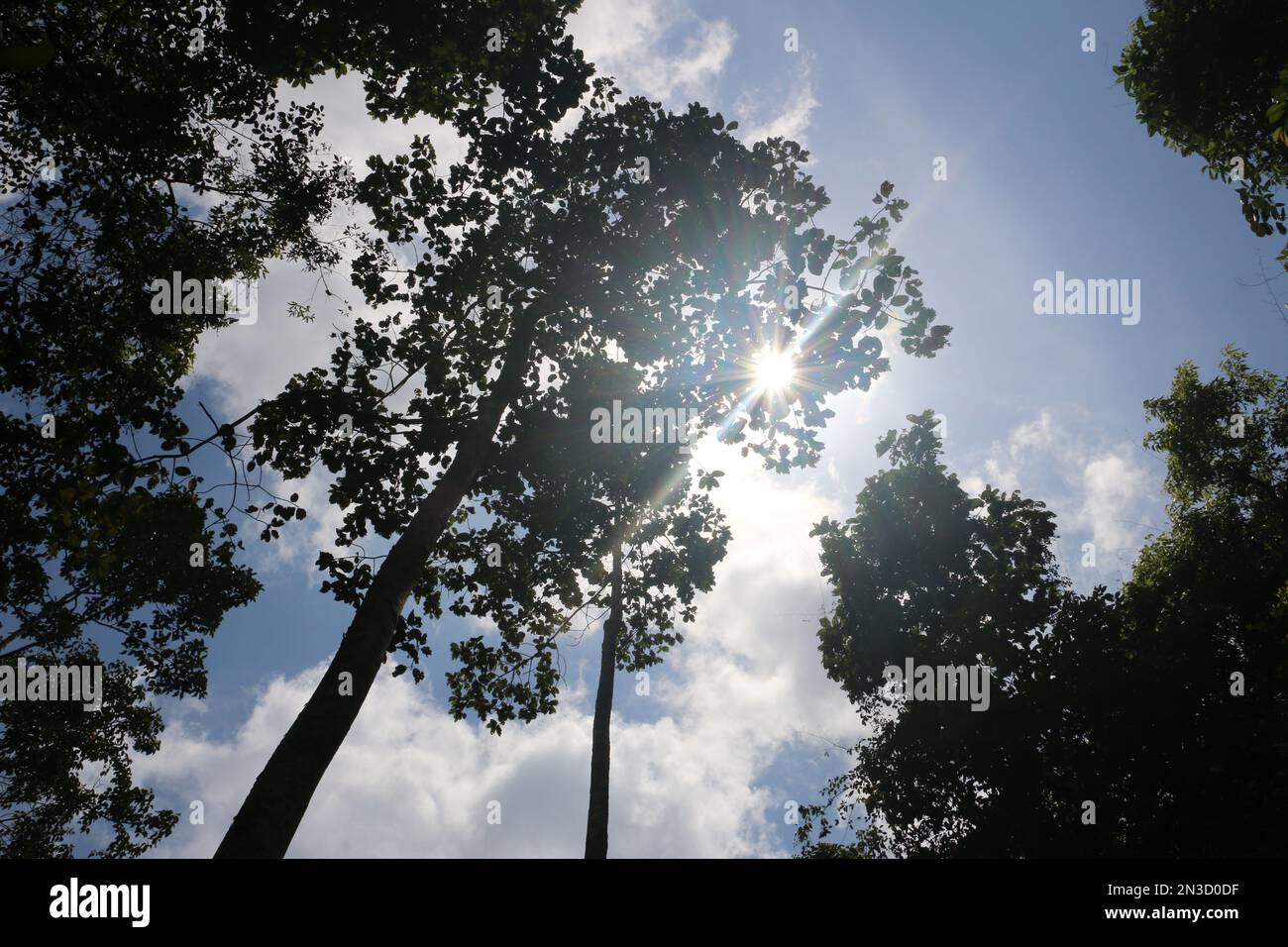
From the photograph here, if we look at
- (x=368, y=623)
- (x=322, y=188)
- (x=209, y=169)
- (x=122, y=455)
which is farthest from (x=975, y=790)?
(x=209, y=169)

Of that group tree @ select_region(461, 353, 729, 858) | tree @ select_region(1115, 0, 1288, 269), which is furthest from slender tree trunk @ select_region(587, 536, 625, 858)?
tree @ select_region(1115, 0, 1288, 269)

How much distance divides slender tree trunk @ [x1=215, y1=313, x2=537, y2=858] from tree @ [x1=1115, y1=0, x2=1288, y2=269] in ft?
39.1

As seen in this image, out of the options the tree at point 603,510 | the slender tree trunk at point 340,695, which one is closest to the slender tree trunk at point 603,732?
the tree at point 603,510

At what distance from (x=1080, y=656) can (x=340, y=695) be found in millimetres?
15759

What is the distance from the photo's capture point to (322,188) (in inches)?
479

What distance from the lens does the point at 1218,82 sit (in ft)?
29.7

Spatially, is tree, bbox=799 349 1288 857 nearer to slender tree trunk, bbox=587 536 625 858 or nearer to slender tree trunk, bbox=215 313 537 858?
slender tree trunk, bbox=587 536 625 858

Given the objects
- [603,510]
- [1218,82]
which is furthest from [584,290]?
[1218,82]

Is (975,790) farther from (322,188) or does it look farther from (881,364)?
(322,188)

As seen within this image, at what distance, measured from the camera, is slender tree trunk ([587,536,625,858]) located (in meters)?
10.8

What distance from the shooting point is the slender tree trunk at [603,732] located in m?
10.8

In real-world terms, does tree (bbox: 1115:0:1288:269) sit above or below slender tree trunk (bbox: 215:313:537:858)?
above

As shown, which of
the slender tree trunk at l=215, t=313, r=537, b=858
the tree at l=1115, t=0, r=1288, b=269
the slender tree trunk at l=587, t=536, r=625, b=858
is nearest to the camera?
the slender tree trunk at l=215, t=313, r=537, b=858
